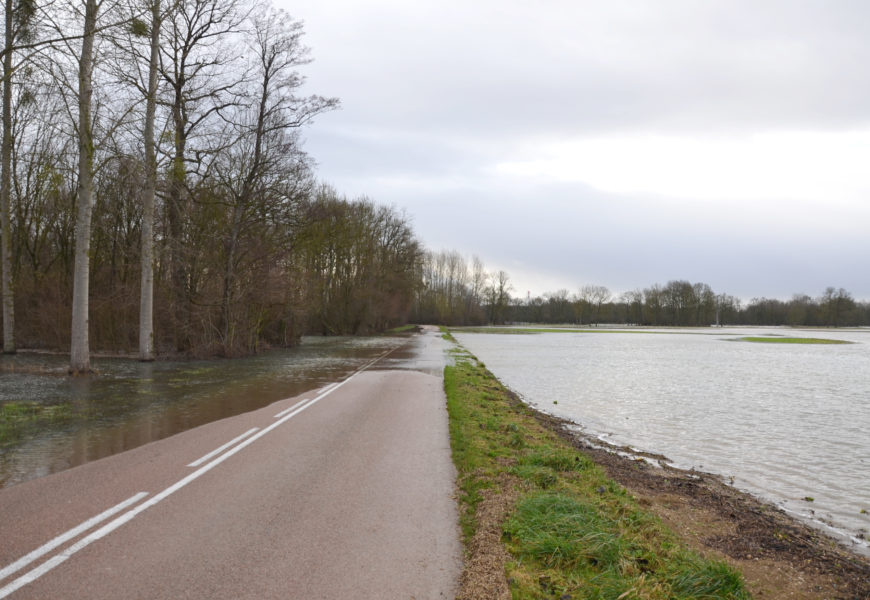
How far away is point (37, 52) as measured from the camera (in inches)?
Result: 470

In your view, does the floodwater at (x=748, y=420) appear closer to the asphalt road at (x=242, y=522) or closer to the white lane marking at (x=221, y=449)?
the asphalt road at (x=242, y=522)

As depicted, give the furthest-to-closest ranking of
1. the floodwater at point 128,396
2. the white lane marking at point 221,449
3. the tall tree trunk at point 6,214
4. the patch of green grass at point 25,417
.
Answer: the tall tree trunk at point 6,214
the patch of green grass at point 25,417
the floodwater at point 128,396
the white lane marking at point 221,449

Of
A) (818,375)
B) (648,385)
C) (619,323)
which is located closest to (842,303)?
(619,323)

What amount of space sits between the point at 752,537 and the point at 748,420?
29.6 feet

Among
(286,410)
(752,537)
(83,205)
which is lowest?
(752,537)

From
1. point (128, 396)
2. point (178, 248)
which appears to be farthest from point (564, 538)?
point (178, 248)

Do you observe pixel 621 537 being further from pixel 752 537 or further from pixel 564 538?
pixel 752 537

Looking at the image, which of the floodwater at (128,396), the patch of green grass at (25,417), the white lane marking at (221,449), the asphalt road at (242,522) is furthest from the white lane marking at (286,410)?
the patch of green grass at (25,417)

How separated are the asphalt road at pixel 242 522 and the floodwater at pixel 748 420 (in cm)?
488

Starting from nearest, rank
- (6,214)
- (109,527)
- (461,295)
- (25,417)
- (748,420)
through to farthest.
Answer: (109,527) → (25,417) → (748,420) → (6,214) → (461,295)

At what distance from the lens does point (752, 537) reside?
5.50 metres

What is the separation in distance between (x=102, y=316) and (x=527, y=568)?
80.0 feet

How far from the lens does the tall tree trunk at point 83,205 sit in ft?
48.9

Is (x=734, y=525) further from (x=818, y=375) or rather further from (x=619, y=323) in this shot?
(x=619, y=323)
